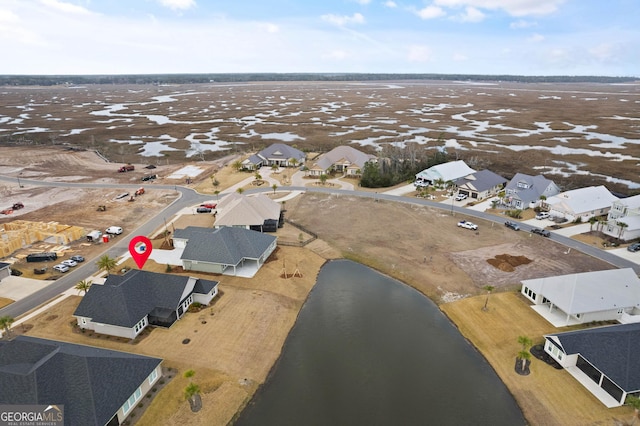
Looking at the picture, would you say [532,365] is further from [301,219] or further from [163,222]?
[163,222]

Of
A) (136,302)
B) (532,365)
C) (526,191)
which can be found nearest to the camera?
Result: (532,365)

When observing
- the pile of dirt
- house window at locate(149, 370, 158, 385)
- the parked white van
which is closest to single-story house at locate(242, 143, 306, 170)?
the parked white van

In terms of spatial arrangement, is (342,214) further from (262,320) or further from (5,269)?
(5,269)

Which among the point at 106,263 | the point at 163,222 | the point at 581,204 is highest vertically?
the point at 581,204

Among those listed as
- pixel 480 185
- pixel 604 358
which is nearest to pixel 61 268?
pixel 604 358

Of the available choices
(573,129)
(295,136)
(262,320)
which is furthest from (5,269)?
(573,129)

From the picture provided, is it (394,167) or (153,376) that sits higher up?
(394,167)
